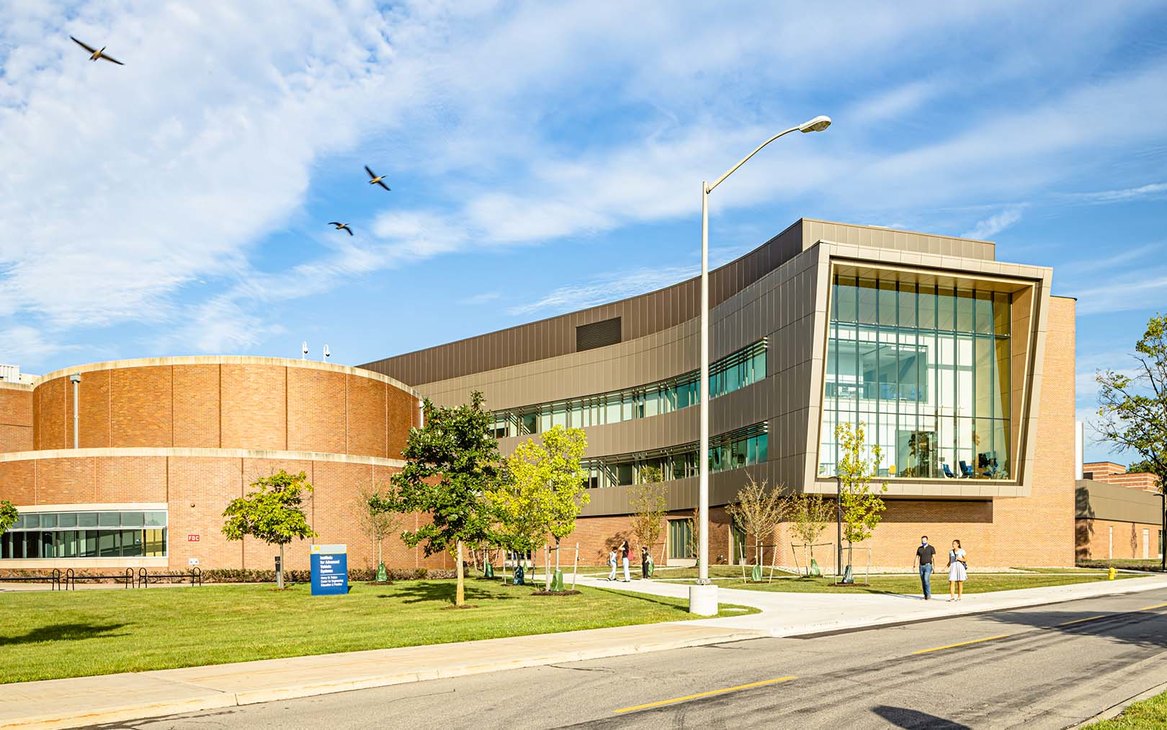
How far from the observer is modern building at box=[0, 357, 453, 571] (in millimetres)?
53781

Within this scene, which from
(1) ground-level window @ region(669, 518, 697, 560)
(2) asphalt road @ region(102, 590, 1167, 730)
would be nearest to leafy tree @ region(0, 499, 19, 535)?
(2) asphalt road @ region(102, 590, 1167, 730)

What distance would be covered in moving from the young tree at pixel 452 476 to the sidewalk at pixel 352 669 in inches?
348

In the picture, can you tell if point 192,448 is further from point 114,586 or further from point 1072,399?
point 1072,399

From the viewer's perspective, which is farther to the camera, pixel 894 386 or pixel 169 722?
pixel 894 386

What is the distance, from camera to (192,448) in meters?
55.6

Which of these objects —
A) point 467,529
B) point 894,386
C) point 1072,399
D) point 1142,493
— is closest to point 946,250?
point 894,386

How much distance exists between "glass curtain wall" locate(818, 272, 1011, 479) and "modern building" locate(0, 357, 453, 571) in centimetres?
2731

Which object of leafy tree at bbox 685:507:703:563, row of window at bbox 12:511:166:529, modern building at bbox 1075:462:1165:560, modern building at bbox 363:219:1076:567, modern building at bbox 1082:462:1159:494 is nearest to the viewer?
modern building at bbox 363:219:1076:567

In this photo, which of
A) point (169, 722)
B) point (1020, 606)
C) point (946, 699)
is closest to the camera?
point (169, 722)

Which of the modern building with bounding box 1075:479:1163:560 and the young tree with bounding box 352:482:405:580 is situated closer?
the young tree with bounding box 352:482:405:580

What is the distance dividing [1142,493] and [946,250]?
43349mm

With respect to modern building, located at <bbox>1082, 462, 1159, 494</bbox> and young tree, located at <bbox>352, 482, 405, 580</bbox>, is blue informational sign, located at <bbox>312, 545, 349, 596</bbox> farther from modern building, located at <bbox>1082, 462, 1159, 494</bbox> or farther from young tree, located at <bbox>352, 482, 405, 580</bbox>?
modern building, located at <bbox>1082, 462, 1159, 494</bbox>

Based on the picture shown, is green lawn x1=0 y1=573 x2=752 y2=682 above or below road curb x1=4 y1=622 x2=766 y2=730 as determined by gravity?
below

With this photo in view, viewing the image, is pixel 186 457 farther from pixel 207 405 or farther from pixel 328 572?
pixel 328 572
